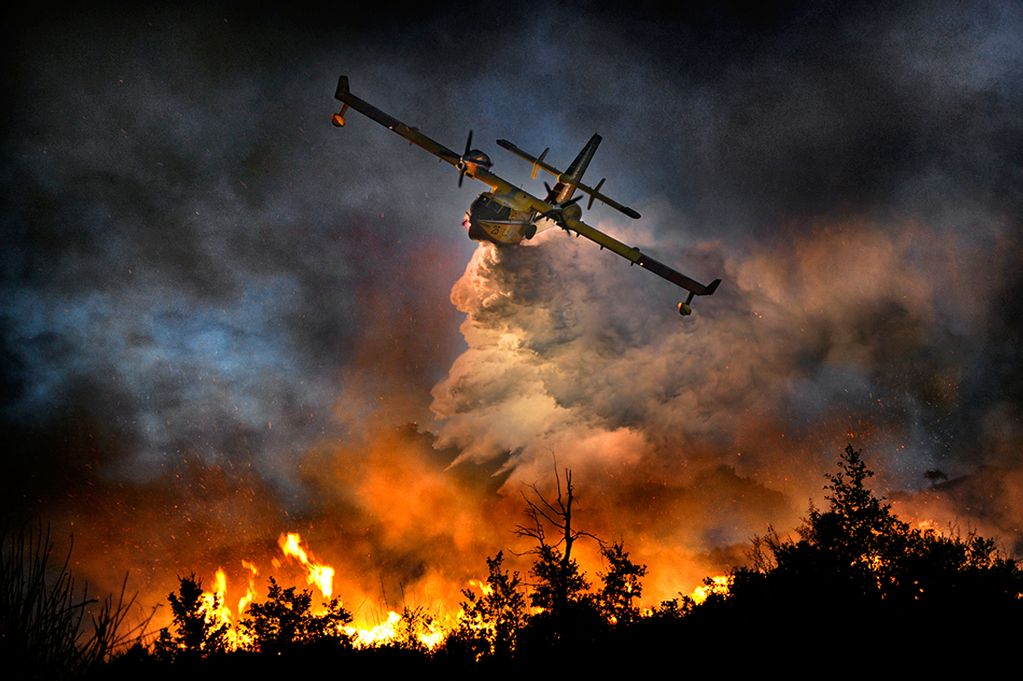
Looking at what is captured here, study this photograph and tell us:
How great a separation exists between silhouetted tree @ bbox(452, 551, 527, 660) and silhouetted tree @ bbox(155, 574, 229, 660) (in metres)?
22.6

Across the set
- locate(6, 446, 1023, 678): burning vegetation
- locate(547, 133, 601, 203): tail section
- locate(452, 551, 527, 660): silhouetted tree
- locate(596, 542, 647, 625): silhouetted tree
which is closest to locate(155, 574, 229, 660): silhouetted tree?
locate(6, 446, 1023, 678): burning vegetation

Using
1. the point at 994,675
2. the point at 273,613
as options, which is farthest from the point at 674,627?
the point at 273,613

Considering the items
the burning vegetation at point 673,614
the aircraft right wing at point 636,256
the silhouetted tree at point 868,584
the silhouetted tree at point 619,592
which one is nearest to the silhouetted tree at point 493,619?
the burning vegetation at point 673,614

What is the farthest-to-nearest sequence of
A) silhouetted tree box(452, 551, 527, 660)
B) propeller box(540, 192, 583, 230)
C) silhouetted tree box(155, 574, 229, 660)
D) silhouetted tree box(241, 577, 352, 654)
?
1. silhouetted tree box(241, 577, 352, 654)
2. silhouetted tree box(155, 574, 229, 660)
3. silhouetted tree box(452, 551, 527, 660)
4. propeller box(540, 192, 583, 230)

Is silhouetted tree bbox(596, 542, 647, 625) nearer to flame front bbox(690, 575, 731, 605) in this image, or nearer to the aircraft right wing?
flame front bbox(690, 575, 731, 605)

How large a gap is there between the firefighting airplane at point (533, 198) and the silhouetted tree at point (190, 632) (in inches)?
1784

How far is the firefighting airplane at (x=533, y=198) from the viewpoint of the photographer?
2513 centimetres

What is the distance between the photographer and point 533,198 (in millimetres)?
30094

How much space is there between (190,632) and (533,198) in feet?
166

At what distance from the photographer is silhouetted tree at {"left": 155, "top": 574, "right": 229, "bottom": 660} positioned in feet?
127

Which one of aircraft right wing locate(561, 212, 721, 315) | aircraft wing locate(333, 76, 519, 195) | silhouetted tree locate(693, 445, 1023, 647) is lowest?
silhouetted tree locate(693, 445, 1023, 647)

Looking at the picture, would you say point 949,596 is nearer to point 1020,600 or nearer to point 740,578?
point 1020,600

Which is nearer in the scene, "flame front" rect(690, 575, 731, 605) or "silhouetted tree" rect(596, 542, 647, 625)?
"silhouetted tree" rect(596, 542, 647, 625)

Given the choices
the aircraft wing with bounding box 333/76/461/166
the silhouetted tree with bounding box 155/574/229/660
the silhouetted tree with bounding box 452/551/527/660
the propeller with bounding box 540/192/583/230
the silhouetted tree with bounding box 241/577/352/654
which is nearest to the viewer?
the aircraft wing with bounding box 333/76/461/166
